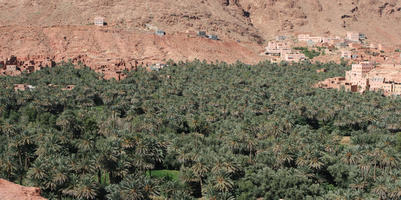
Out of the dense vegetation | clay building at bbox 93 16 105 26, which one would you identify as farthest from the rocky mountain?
the dense vegetation

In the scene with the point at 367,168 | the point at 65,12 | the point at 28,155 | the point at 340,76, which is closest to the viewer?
the point at 367,168

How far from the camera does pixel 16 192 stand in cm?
2216

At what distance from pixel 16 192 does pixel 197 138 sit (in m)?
37.8

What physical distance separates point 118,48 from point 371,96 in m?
65.7

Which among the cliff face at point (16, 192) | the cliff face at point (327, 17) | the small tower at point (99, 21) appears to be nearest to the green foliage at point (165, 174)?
the cliff face at point (16, 192)

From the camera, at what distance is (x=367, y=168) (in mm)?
47938

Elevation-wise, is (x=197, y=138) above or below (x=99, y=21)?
below

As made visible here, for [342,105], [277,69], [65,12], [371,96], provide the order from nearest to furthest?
[342,105] → [371,96] → [277,69] → [65,12]

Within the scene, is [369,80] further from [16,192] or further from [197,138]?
[16,192]

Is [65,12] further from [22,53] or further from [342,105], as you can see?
[342,105]

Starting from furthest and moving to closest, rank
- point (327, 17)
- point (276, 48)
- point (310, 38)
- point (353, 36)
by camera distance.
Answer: point (327, 17) → point (353, 36) → point (310, 38) → point (276, 48)

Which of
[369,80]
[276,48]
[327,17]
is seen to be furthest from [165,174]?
[327,17]

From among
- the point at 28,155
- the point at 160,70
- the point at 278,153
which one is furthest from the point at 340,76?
the point at 28,155

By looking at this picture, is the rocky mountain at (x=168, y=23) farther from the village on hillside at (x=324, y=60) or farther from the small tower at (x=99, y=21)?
the village on hillside at (x=324, y=60)
